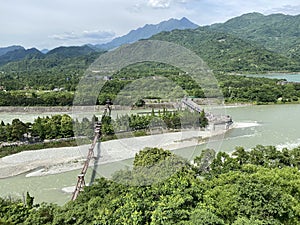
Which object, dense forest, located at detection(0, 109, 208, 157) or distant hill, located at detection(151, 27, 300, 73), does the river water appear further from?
distant hill, located at detection(151, 27, 300, 73)

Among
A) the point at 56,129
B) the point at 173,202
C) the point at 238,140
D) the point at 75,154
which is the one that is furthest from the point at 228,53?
the point at 173,202

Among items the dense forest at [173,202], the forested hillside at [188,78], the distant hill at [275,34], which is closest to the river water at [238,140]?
the dense forest at [173,202]

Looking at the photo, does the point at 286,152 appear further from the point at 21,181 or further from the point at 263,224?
the point at 21,181

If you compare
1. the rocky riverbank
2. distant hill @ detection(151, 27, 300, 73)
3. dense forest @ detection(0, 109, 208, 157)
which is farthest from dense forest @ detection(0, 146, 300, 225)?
distant hill @ detection(151, 27, 300, 73)

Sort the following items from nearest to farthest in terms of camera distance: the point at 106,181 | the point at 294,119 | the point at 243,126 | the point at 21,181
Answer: the point at 106,181 < the point at 21,181 < the point at 243,126 < the point at 294,119

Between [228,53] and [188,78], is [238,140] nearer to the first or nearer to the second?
[188,78]

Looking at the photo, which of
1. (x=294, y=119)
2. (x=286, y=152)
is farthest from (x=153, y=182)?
(x=294, y=119)

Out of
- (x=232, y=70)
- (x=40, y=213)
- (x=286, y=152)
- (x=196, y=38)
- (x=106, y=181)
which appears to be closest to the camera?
(x=40, y=213)
